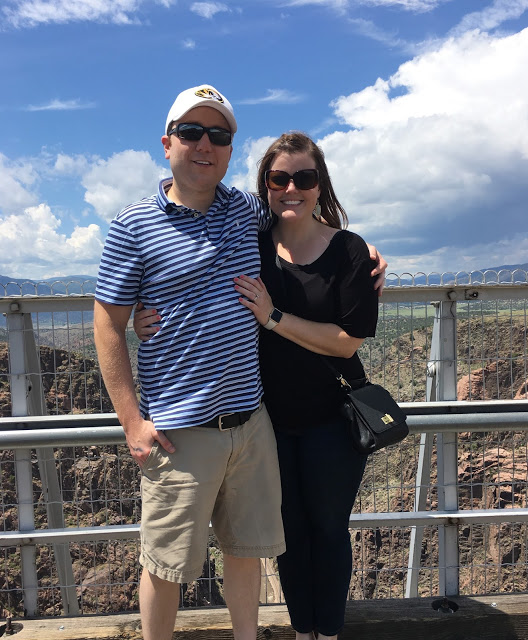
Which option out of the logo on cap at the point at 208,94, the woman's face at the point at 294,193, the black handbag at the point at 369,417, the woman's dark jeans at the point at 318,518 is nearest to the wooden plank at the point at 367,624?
the woman's dark jeans at the point at 318,518

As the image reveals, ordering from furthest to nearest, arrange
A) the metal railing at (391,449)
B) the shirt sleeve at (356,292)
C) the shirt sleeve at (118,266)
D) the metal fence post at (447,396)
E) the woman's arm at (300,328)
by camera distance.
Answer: the metal fence post at (447,396) < the metal railing at (391,449) < the shirt sleeve at (356,292) < the woman's arm at (300,328) < the shirt sleeve at (118,266)

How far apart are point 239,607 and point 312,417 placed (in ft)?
2.96

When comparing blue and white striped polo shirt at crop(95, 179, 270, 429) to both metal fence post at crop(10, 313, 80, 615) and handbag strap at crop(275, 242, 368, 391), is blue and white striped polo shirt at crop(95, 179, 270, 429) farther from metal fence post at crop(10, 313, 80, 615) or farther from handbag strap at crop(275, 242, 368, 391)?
metal fence post at crop(10, 313, 80, 615)

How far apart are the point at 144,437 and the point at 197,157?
113 centimetres

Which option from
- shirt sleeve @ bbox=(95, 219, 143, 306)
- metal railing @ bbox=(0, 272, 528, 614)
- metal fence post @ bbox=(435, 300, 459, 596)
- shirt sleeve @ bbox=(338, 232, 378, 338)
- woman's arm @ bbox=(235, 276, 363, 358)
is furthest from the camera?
metal fence post @ bbox=(435, 300, 459, 596)

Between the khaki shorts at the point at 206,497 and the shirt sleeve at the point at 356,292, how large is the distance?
0.55 metres

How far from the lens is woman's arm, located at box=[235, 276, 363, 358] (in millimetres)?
2350

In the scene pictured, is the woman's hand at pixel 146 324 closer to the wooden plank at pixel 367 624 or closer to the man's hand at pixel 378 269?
the man's hand at pixel 378 269

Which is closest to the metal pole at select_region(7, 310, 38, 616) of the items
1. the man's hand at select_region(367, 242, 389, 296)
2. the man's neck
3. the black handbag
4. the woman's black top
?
the man's neck

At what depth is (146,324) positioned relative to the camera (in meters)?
2.30

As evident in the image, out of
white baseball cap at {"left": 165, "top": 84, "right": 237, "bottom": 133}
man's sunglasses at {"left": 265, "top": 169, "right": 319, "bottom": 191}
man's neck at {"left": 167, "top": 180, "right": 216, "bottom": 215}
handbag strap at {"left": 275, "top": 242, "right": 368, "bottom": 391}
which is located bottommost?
handbag strap at {"left": 275, "top": 242, "right": 368, "bottom": 391}

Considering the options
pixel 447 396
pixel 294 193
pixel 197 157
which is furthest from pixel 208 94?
pixel 447 396

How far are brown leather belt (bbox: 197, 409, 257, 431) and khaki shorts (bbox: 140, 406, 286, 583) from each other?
0.02 metres

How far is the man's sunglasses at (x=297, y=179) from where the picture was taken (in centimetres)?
252
